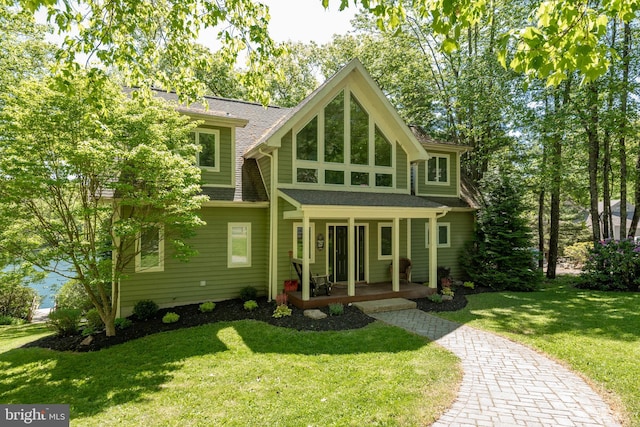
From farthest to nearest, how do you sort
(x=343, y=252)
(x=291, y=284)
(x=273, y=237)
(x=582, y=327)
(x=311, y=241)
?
(x=343, y=252), (x=311, y=241), (x=291, y=284), (x=273, y=237), (x=582, y=327)

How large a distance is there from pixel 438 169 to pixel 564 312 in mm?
7505

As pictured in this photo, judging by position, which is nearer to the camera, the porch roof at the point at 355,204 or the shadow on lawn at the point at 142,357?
the shadow on lawn at the point at 142,357

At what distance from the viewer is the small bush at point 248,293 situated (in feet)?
34.9

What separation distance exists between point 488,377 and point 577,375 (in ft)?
5.04

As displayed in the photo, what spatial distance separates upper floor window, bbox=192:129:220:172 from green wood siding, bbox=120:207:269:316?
1.47 metres

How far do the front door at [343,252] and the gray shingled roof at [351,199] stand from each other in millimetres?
1549

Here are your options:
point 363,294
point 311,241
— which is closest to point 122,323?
point 311,241

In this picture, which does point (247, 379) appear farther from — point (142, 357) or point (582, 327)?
point (582, 327)

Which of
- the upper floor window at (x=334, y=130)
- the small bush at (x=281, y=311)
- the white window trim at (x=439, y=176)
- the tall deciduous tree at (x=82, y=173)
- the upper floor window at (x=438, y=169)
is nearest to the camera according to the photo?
the tall deciduous tree at (x=82, y=173)

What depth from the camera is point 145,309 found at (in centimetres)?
926

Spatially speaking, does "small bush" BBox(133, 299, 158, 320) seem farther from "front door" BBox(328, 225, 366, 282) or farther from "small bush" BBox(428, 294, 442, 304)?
"small bush" BBox(428, 294, 442, 304)

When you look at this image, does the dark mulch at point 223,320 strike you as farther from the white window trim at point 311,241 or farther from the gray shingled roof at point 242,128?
the gray shingled roof at point 242,128

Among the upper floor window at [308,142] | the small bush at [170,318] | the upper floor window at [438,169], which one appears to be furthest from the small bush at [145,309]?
the upper floor window at [438,169]

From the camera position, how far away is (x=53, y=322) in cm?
852
